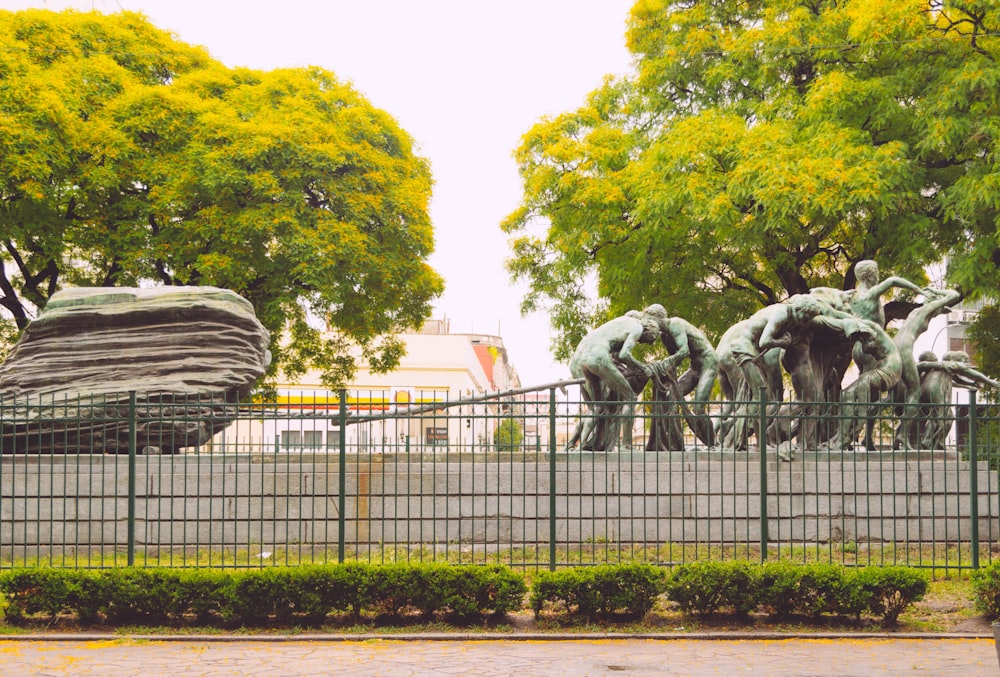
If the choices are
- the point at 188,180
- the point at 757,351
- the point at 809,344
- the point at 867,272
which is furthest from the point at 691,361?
the point at 188,180

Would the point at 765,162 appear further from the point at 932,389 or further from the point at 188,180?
the point at 188,180

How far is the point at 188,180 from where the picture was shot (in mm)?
23859

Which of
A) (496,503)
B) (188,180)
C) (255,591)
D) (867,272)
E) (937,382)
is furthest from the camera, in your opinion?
(188,180)

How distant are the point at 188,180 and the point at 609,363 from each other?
12.8m

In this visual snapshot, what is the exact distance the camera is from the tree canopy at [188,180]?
23.4m

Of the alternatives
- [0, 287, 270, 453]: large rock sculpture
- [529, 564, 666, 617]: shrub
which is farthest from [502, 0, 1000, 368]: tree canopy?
[529, 564, 666, 617]: shrub

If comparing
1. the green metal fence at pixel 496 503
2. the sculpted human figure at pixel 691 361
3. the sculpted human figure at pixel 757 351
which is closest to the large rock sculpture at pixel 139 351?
the green metal fence at pixel 496 503

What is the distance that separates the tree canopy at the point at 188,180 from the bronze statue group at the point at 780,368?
11.0m

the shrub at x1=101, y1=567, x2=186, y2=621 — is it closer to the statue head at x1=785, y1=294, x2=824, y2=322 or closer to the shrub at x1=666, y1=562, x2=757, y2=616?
the shrub at x1=666, y1=562, x2=757, y2=616

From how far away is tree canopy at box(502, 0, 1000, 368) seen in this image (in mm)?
19375

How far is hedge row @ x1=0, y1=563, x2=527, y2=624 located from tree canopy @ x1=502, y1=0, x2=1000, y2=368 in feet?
38.3

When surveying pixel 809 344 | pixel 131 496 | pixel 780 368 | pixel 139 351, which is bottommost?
pixel 131 496

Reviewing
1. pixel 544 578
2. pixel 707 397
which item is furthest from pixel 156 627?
pixel 707 397

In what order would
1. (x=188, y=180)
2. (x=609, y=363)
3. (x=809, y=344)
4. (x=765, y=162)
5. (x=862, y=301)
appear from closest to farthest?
(x=609, y=363) → (x=809, y=344) → (x=862, y=301) → (x=765, y=162) → (x=188, y=180)
